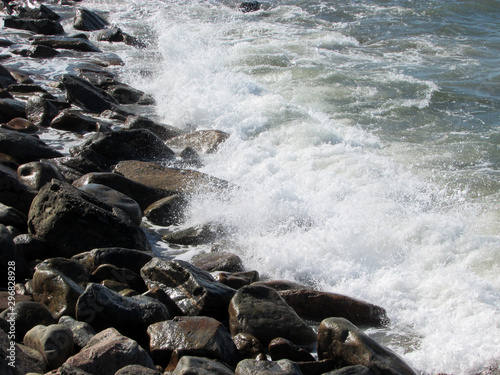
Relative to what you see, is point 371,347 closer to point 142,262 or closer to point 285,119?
point 142,262

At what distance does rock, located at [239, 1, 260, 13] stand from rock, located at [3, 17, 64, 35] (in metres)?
6.88

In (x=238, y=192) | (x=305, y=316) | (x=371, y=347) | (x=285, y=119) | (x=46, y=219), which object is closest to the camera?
(x=371, y=347)

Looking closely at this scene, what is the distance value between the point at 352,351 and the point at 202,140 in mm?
5512

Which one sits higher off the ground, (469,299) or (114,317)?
(114,317)

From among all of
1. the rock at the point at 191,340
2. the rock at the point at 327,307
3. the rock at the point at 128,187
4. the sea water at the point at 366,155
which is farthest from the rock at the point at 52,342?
the rock at the point at 128,187

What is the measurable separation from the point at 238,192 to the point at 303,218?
0.93m

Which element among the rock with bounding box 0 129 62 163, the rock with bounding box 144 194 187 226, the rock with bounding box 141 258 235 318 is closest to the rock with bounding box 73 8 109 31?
the rock with bounding box 0 129 62 163

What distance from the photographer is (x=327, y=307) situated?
14.6ft

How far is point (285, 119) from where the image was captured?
9461 mm

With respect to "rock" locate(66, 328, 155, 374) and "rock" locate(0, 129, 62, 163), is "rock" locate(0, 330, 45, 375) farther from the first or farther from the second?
"rock" locate(0, 129, 62, 163)

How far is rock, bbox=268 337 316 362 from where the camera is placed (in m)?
3.59

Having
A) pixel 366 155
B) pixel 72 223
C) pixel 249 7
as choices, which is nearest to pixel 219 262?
pixel 72 223

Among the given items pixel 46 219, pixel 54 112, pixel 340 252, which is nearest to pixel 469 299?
pixel 340 252

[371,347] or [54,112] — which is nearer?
[371,347]
